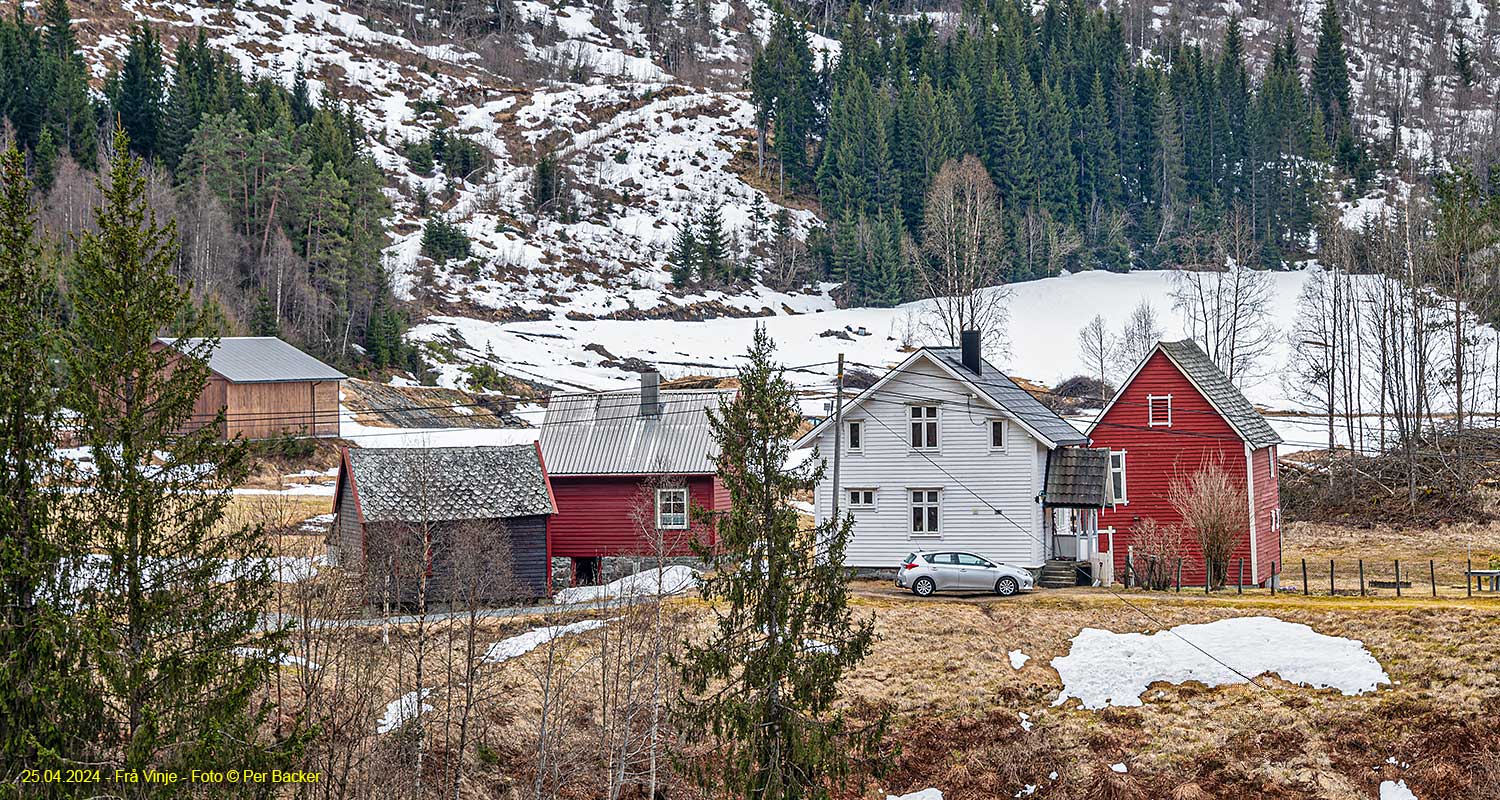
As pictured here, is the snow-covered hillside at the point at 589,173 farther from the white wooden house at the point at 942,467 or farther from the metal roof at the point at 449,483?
the white wooden house at the point at 942,467

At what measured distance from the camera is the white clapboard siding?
4103 centimetres

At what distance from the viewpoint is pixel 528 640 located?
116ft

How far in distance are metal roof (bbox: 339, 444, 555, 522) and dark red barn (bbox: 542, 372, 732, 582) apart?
12.5 ft

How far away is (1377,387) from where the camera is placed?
82562 mm

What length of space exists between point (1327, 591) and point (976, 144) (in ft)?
303

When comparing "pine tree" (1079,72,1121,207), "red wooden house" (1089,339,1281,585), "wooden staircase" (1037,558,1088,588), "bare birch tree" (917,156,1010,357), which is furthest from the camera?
"pine tree" (1079,72,1121,207)

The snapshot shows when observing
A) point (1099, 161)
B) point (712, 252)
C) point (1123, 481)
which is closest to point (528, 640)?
point (1123, 481)

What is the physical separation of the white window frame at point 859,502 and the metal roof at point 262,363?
29544 mm

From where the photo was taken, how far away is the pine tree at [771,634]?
2538 cm

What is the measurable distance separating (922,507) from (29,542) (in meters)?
27.5

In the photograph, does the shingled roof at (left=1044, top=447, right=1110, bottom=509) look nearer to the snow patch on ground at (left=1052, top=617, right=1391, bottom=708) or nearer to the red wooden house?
the red wooden house

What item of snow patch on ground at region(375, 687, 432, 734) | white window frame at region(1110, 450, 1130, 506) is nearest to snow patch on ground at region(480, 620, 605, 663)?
snow patch on ground at region(375, 687, 432, 734)

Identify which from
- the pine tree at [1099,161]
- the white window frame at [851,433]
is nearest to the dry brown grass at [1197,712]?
the white window frame at [851,433]

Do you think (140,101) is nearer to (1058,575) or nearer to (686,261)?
(686,261)
